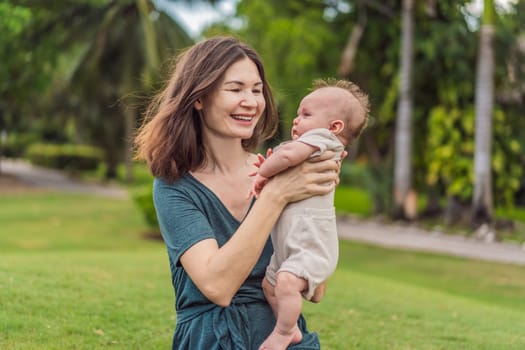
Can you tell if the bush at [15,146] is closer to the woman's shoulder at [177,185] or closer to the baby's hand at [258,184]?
the woman's shoulder at [177,185]

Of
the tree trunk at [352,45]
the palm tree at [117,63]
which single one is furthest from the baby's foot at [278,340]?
the palm tree at [117,63]

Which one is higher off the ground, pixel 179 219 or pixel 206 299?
pixel 179 219

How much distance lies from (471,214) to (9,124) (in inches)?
940

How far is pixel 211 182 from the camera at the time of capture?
2.69 meters

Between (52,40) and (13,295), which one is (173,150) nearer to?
(13,295)

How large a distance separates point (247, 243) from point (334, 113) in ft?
2.16

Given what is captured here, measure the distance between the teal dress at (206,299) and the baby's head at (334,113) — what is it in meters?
0.43

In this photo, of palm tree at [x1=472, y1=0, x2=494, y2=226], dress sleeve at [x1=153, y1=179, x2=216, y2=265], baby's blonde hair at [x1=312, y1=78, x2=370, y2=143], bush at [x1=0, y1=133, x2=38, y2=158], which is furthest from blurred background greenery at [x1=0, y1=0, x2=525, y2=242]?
bush at [x1=0, y1=133, x2=38, y2=158]

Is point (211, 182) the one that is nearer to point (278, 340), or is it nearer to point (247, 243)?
point (247, 243)

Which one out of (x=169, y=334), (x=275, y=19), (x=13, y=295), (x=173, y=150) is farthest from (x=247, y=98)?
(x=275, y=19)

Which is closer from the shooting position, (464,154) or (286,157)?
(286,157)

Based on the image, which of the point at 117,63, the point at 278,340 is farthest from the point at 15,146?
the point at 278,340

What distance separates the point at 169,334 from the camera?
4.96 meters

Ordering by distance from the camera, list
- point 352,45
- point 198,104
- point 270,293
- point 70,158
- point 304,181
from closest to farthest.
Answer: point 304,181
point 270,293
point 198,104
point 352,45
point 70,158
